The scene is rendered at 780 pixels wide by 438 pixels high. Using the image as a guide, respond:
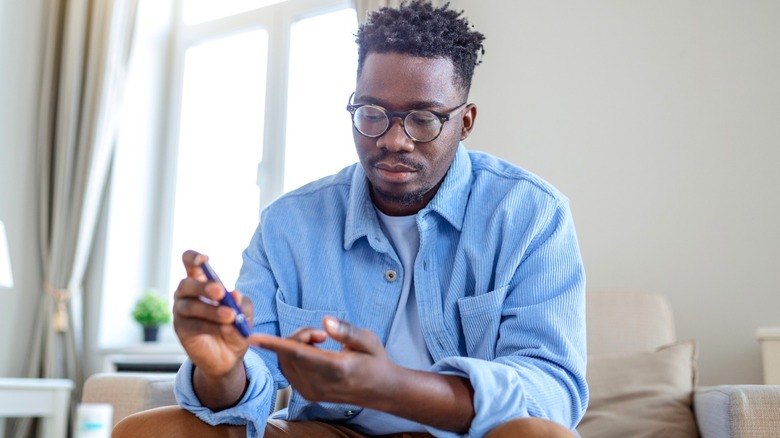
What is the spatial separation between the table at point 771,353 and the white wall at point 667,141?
0.26 meters

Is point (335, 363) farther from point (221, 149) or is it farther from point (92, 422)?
point (221, 149)

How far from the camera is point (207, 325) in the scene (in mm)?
1002

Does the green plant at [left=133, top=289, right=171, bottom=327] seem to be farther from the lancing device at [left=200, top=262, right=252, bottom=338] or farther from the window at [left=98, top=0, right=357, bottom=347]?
the lancing device at [left=200, top=262, right=252, bottom=338]

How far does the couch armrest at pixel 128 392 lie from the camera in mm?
1823

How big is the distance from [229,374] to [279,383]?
0.23 metres

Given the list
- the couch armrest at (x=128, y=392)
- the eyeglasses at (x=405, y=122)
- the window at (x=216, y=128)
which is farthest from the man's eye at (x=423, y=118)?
the window at (x=216, y=128)

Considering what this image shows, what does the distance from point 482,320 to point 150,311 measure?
104 inches

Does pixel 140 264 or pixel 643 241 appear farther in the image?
pixel 140 264

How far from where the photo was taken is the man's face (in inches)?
53.3

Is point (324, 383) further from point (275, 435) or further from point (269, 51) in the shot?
point (269, 51)

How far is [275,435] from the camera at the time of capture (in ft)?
4.13

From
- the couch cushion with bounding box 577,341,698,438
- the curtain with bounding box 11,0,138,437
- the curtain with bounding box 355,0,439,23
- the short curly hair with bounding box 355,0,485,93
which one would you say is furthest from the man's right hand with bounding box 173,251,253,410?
the curtain with bounding box 11,0,138,437

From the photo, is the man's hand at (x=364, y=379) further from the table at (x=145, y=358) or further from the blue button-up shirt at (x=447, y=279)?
the table at (x=145, y=358)

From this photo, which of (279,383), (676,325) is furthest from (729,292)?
(279,383)
